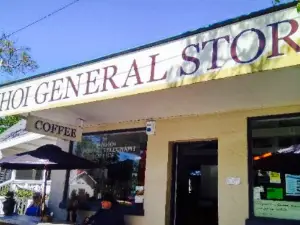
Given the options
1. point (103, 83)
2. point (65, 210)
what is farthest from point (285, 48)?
point (65, 210)

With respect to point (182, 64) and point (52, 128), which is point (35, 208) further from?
point (182, 64)

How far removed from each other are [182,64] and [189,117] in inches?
102

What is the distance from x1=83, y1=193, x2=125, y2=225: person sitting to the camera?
700 cm

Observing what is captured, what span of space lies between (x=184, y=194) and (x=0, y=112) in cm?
419

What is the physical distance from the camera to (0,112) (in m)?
7.60

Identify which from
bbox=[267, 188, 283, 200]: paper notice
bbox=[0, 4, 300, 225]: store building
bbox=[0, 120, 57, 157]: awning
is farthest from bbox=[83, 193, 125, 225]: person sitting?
bbox=[0, 120, 57, 157]: awning

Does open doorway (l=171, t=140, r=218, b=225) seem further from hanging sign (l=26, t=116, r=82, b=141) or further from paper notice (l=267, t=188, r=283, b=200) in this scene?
hanging sign (l=26, t=116, r=82, b=141)

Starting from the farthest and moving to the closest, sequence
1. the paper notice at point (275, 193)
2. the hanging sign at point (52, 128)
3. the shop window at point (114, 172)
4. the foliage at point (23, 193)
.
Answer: the foliage at point (23, 193), the shop window at point (114, 172), the hanging sign at point (52, 128), the paper notice at point (275, 193)

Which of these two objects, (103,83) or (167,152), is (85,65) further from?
(167,152)

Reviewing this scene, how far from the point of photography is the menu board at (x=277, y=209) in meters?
5.98

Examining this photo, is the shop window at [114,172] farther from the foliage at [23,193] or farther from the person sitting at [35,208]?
the foliage at [23,193]

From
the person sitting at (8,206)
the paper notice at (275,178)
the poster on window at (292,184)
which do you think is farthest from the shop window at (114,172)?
the poster on window at (292,184)

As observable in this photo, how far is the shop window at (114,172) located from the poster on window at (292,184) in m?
3.04

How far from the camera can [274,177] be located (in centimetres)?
626
